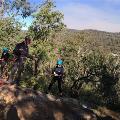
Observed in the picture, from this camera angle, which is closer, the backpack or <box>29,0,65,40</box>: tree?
the backpack

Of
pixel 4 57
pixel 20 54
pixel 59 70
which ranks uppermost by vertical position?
pixel 20 54

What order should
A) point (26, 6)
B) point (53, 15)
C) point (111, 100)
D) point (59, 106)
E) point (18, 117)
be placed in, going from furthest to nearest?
1. point (26, 6)
2. point (53, 15)
3. point (111, 100)
4. point (59, 106)
5. point (18, 117)

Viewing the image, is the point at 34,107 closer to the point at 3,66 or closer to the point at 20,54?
the point at 20,54

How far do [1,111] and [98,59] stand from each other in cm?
2086

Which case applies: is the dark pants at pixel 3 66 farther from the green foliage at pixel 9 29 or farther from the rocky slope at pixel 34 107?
the green foliage at pixel 9 29

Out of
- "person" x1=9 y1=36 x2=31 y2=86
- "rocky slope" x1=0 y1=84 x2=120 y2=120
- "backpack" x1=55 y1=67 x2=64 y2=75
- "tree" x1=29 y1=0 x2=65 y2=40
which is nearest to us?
"rocky slope" x1=0 y1=84 x2=120 y2=120

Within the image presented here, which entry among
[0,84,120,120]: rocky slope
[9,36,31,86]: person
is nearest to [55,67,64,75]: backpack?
[9,36,31,86]: person

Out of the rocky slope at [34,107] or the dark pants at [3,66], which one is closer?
the rocky slope at [34,107]

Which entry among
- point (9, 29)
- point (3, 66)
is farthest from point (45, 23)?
point (3, 66)

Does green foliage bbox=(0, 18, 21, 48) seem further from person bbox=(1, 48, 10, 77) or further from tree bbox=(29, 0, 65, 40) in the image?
person bbox=(1, 48, 10, 77)

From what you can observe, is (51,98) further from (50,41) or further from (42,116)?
(50,41)

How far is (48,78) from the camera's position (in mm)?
27594

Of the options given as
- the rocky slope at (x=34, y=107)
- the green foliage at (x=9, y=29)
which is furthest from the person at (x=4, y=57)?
the green foliage at (x=9, y=29)

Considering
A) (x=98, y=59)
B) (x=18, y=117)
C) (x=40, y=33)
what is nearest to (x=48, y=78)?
(x=98, y=59)
